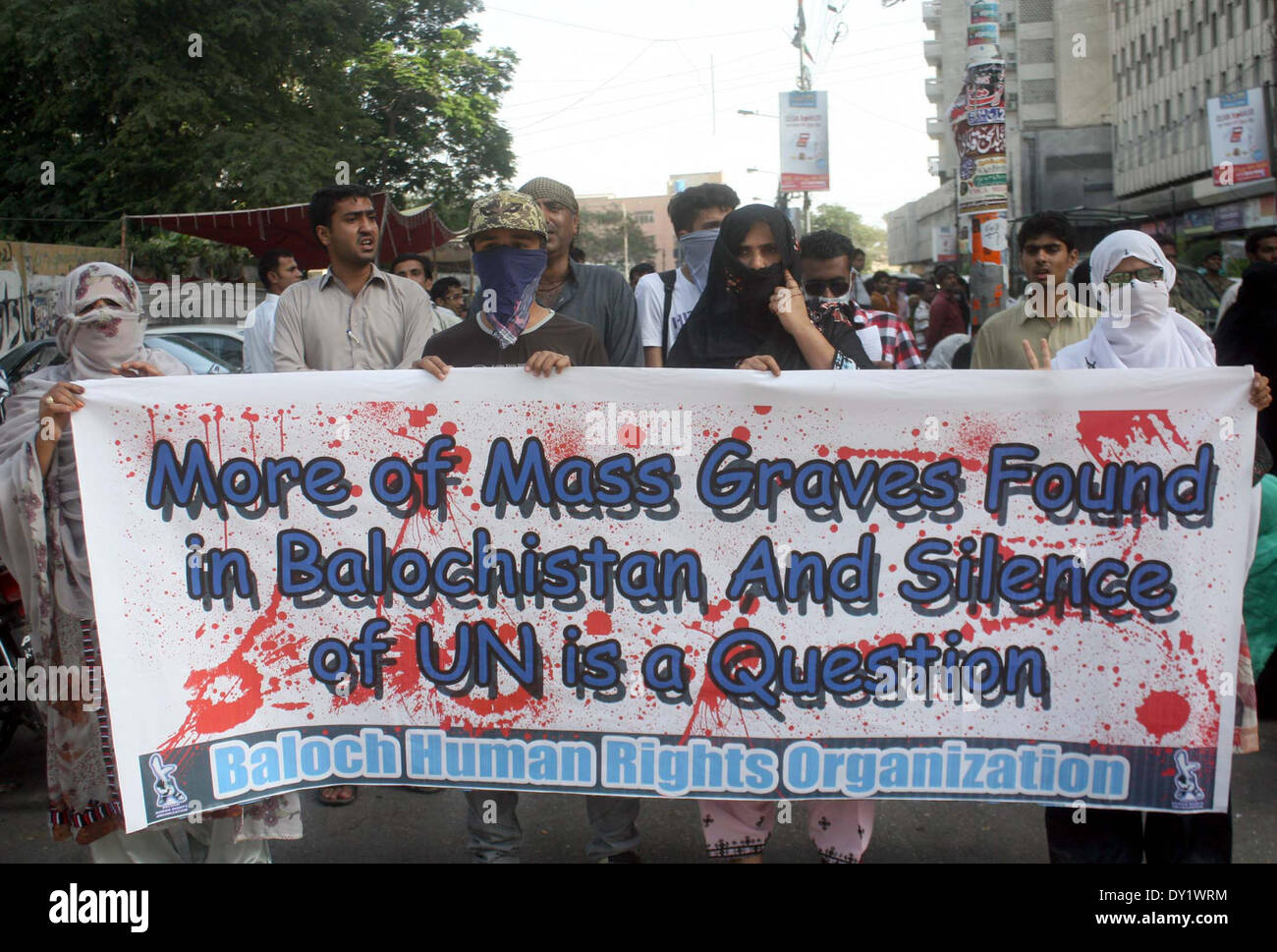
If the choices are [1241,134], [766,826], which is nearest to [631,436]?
[766,826]

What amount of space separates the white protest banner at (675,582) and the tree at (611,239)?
8838cm

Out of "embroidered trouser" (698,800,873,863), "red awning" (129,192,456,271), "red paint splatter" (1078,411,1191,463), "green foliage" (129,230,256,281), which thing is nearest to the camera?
"red paint splatter" (1078,411,1191,463)

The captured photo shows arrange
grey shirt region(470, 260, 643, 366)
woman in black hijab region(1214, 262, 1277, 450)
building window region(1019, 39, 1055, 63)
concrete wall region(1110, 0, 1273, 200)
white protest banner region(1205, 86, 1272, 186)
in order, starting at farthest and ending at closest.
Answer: building window region(1019, 39, 1055, 63)
concrete wall region(1110, 0, 1273, 200)
white protest banner region(1205, 86, 1272, 186)
woman in black hijab region(1214, 262, 1277, 450)
grey shirt region(470, 260, 643, 366)

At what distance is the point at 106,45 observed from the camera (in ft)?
71.9

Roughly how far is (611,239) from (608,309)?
90.8 metres

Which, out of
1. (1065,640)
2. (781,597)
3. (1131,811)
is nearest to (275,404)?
(781,597)

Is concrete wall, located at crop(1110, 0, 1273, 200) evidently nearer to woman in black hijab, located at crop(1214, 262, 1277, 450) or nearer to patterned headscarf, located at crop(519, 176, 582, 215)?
woman in black hijab, located at crop(1214, 262, 1277, 450)

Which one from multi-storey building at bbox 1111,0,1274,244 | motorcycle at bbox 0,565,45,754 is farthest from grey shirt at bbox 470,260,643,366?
multi-storey building at bbox 1111,0,1274,244

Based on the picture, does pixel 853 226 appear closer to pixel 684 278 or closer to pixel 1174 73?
pixel 1174 73

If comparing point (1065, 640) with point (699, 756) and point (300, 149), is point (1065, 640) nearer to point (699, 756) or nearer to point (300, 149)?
point (699, 756)

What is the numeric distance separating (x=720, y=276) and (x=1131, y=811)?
182cm

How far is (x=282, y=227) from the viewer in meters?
16.4

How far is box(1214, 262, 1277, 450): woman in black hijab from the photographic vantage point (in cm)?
546
